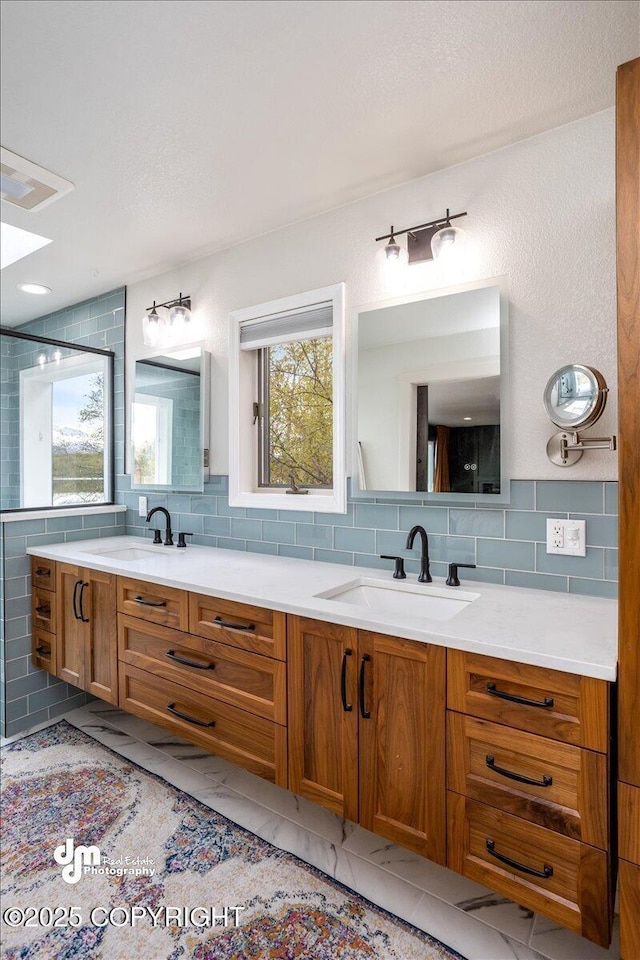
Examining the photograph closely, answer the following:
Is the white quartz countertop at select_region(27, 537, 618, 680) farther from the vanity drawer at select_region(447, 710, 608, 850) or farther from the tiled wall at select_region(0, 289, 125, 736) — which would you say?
the tiled wall at select_region(0, 289, 125, 736)

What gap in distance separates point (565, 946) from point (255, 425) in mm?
2310

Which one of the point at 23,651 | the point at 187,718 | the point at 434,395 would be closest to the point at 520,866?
the point at 187,718

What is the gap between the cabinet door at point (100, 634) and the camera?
7.48 feet

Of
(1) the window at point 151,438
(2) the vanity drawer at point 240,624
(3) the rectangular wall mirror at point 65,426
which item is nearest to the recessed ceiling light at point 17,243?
(3) the rectangular wall mirror at point 65,426

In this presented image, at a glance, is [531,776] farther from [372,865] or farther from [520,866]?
[372,865]

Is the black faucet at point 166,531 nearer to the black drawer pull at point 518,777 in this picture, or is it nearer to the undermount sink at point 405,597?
the undermount sink at point 405,597

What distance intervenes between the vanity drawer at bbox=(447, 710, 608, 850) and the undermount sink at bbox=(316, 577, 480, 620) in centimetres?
47

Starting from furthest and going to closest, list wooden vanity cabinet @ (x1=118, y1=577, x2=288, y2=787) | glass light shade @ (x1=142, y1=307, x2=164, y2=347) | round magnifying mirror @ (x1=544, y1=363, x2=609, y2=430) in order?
glass light shade @ (x1=142, y1=307, x2=164, y2=347), wooden vanity cabinet @ (x1=118, y1=577, x2=288, y2=787), round magnifying mirror @ (x1=544, y1=363, x2=609, y2=430)

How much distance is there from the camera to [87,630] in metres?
2.41

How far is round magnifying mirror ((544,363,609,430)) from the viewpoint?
1583 millimetres

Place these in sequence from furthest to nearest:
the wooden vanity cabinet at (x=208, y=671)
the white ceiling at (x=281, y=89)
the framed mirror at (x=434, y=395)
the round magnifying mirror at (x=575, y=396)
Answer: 1. the framed mirror at (x=434, y=395)
2. the wooden vanity cabinet at (x=208, y=671)
3. the round magnifying mirror at (x=575, y=396)
4. the white ceiling at (x=281, y=89)

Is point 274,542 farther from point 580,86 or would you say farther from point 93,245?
point 580,86

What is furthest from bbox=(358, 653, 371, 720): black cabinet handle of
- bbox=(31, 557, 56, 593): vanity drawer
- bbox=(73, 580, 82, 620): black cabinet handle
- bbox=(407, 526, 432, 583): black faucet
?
bbox=(31, 557, 56, 593): vanity drawer

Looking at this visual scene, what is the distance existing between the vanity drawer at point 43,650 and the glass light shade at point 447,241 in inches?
103
